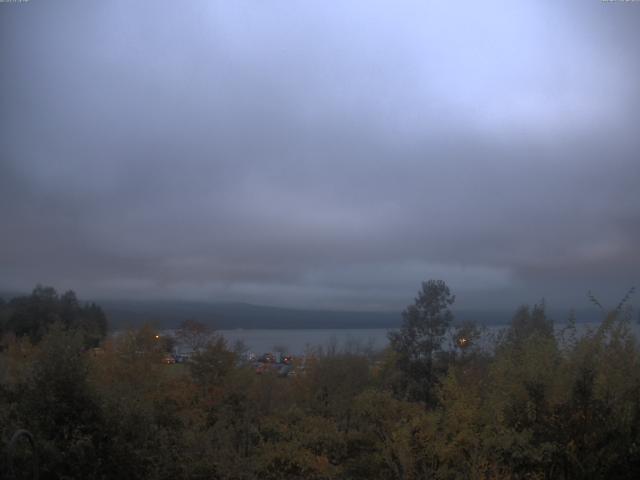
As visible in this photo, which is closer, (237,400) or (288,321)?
(237,400)

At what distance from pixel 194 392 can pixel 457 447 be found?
479 inches

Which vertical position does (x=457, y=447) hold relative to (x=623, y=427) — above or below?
below

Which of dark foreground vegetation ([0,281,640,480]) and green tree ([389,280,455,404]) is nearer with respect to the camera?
dark foreground vegetation ([0,281,640,480])

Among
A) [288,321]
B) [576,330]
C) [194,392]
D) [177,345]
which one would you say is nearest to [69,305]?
[177,345]

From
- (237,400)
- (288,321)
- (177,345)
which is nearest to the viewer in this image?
(237,400)

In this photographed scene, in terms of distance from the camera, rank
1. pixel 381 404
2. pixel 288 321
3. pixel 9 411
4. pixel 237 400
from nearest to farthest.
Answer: pixel 9 411 → pixel 381 404 → pixel 237 400 → pixel 288 321

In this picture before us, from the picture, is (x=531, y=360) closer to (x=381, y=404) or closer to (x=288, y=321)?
(x=381, y=404)

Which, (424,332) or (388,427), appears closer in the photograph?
(388,427)

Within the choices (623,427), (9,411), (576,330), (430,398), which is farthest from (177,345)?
(623,427)

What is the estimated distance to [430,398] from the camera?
2389 centimetres

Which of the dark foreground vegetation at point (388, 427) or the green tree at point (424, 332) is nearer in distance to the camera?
the dark foreground vegetation at point (388, 427)

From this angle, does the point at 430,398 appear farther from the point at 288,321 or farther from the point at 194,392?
the point at 288,321

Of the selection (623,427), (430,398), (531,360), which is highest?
(531,360)

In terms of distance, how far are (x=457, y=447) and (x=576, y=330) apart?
3032 millimetres
